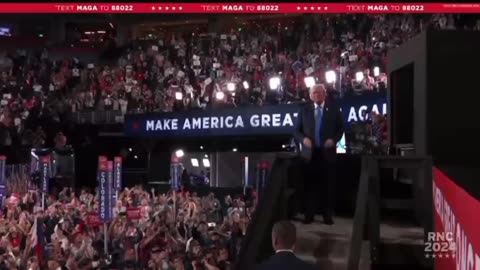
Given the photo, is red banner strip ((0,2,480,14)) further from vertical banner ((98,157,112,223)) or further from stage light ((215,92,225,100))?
stage light ((215,92,225,100))

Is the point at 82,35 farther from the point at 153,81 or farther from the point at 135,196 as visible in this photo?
the point at 135,196

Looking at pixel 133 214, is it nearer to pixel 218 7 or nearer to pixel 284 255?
pixel 218 7

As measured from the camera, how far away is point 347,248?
6.55 m

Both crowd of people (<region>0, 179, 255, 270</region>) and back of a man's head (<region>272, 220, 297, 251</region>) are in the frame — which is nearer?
back of a man's head (<region>272, 220, 297, 251</region>)

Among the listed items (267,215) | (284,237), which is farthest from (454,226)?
(267,215)

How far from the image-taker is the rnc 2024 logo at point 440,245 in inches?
191

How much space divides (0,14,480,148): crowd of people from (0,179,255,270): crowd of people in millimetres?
4040

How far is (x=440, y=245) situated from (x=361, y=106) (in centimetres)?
928

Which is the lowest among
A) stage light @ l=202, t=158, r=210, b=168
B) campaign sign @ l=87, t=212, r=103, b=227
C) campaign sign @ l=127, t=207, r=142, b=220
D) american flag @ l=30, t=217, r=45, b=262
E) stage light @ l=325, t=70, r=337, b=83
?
american flag @ l=30, t=217, r=45, b=262

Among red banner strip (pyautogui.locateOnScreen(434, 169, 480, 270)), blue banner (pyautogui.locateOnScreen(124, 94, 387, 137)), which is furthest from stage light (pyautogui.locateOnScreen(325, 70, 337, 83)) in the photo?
red banner strip (pyautogui.locateOnScreen(434, 169, 480, 270))

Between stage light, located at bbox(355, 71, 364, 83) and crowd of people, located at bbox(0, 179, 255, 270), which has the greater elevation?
stage light, located at bbox(355, 71, 364, 83)

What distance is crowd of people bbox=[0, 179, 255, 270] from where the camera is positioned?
12.2 m

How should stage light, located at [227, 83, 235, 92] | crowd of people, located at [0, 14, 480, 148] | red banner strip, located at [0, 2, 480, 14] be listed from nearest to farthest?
red banner strip, located at [0, 2, 480, 14] → crowd of people, located at [0, 14, 480, 148] → stage light, located at [227, 83, 235, 92]

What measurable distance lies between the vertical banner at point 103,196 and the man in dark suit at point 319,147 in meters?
7.34
